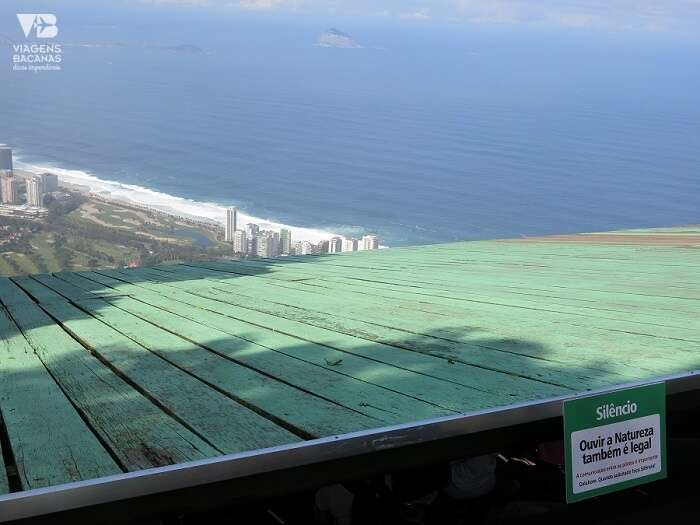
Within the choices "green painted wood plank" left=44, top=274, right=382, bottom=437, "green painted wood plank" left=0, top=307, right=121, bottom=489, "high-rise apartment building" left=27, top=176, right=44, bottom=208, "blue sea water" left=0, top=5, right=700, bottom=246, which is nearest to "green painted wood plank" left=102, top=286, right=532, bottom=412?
"green painted wood plank" left=44, top=274, right=382, bottom=437

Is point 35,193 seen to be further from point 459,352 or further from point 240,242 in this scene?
point 459,352

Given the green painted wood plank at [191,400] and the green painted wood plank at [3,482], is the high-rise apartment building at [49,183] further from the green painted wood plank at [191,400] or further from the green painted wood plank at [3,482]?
the green painted wood plank at [3,482]

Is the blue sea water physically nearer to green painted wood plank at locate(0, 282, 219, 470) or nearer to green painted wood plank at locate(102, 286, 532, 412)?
green painted wood plank at locate(102, 286, 532, 412)

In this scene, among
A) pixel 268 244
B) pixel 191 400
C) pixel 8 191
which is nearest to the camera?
pixel 191 400

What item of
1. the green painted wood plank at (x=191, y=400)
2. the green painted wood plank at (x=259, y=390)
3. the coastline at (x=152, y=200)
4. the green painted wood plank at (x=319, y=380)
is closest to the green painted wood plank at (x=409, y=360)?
the green painted wood plank at (x=319, y=380)

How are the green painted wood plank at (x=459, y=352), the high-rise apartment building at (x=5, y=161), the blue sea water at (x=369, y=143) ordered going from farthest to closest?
the blue sea water at (x=369, y=143) < the high-rise apartment building at (x=5, y=161) < the green painted wood plank at (x=459, y=352)

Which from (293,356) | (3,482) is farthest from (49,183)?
(3,482)
